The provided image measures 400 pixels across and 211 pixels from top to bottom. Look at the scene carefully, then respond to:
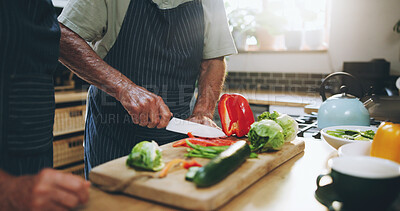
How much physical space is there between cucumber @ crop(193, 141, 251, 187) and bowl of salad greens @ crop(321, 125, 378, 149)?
1.23 feet

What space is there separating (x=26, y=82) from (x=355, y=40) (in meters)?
2.86

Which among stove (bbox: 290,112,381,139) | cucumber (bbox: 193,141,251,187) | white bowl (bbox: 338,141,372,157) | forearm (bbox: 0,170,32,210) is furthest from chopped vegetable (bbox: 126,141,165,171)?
stove (bbox: 290,112,381,139)

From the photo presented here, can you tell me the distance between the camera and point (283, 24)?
3.35 meters

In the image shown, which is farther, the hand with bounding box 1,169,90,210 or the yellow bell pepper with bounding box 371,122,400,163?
the yellow bell pepper with bounding box 371,122,400,163

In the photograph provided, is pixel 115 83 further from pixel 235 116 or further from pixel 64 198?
pixel 64 198

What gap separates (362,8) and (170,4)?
7.30 feet

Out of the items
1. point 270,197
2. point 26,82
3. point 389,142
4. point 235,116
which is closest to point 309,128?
point 235,116

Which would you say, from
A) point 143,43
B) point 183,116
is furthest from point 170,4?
point 183,116

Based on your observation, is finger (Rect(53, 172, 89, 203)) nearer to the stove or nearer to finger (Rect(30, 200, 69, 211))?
finger (Rect(30, 200, 69, 211))

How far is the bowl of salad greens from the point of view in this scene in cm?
103

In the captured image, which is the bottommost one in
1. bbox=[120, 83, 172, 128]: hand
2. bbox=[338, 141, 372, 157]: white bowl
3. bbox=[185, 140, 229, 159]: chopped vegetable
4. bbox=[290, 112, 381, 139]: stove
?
bbox=[290, 112, 381, 139]: stove

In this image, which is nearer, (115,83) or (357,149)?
(357,149)

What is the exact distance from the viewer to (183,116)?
5.01 ft

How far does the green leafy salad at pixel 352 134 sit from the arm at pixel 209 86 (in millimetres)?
545
